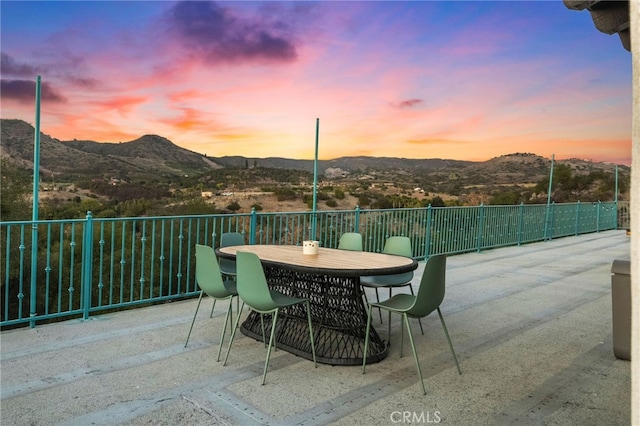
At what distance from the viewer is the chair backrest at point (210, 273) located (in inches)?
141

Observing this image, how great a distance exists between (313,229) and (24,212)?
1313 cm

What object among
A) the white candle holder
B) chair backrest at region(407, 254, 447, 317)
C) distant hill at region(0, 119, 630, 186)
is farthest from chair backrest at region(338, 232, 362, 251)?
distant hill at region(0, 119, 630, 186)

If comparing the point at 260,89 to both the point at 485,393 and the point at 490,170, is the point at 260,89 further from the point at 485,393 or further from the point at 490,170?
the point at 490,170

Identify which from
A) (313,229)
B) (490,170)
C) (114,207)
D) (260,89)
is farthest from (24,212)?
(490,170)

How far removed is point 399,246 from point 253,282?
6.29ft

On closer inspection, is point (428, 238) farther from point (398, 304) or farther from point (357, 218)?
point (398, 304)

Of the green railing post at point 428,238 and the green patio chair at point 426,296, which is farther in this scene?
the green railing post at point 428,238

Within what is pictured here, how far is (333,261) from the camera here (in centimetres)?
364

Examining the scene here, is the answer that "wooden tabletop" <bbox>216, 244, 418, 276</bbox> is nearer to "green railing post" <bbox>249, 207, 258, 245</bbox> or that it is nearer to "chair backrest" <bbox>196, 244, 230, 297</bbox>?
"chair backrest" <bbox>196, 244, 230, 297</bbox>

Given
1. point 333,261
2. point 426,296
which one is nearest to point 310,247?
point 333,261

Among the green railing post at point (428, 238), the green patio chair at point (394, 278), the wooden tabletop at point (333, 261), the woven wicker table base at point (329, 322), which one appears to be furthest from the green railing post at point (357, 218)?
the woven wicker table base at point (329, 322)

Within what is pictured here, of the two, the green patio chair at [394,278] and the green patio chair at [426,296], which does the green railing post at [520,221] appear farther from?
the green patio chair at [426,296]

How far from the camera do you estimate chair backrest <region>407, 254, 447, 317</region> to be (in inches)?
121

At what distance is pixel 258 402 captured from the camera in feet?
9.11
